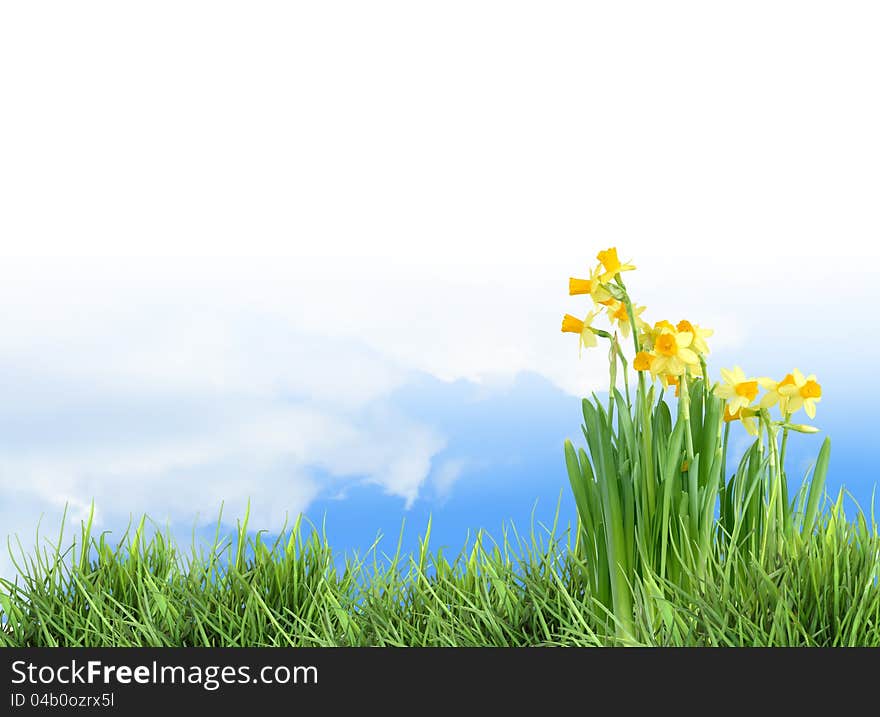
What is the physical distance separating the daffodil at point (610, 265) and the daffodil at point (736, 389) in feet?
1.22

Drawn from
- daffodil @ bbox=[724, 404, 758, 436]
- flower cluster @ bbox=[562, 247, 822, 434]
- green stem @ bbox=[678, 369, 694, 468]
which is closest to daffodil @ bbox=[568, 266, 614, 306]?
flower cluster @ bbox=[562, 247, 822, 434]

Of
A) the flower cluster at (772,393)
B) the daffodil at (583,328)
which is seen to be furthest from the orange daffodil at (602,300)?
the flower cluster at (772,393)

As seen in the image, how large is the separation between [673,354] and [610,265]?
0.86ft

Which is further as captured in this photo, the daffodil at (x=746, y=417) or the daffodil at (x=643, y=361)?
the daffodil at (x=746, y=417)

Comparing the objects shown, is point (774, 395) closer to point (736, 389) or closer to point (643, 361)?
point (736, 389)

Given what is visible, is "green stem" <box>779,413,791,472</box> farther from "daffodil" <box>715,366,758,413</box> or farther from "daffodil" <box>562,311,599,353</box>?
"daffodil" <box>562,311,599,353</box>

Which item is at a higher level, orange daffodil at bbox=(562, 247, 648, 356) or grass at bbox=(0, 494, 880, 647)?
orange daffodil at bbox=(562, 247, 648, 356)

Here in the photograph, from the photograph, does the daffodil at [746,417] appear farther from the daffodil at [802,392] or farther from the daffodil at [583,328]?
the daffodil at [583,328]

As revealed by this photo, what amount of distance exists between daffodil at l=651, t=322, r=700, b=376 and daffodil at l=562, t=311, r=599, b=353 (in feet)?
0.54

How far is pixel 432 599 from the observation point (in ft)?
8.44

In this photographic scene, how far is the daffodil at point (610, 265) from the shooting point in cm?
233

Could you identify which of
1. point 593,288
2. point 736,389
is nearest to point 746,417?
point 736,389

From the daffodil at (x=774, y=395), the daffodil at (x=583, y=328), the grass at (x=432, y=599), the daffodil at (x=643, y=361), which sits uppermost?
the daffodil at (x=583, y=328)

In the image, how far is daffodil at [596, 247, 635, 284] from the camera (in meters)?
2.33
